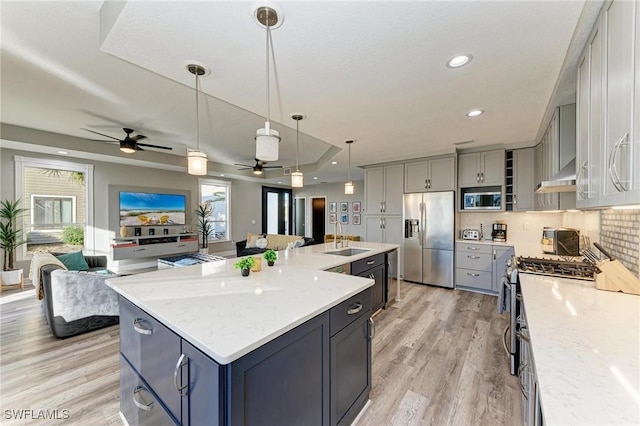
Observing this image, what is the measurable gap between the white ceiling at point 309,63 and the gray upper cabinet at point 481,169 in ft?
1.79

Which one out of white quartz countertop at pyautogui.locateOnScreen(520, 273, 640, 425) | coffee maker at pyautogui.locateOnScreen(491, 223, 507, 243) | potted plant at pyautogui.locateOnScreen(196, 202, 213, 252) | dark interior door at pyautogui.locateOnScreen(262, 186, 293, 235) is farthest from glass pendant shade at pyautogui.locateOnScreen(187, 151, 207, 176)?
dark interior door at pyautogui.locateOnScreen(262, 186, 293, 235)

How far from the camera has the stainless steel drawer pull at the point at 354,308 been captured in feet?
4.98

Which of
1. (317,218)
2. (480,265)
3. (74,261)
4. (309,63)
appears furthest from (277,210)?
(309,63)

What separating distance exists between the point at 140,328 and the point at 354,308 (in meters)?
1.17

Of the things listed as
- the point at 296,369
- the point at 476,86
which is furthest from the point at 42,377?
the point at 476,86

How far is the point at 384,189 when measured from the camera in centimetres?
518

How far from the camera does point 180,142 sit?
492 centimetres

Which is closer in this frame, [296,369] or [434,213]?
[296,369]

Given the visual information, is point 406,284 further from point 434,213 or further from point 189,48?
point 189,48

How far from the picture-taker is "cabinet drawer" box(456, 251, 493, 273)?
408 centimetres

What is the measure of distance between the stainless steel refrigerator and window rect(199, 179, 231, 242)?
5328mm

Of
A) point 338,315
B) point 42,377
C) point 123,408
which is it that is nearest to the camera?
point 338,315

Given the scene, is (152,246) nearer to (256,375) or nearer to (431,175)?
(256,375)

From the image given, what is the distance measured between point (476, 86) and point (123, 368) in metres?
3.33
